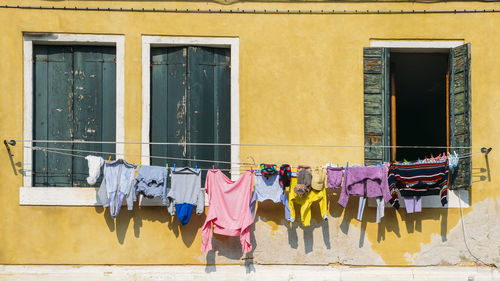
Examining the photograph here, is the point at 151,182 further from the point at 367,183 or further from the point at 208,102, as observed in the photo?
the point at 367,183

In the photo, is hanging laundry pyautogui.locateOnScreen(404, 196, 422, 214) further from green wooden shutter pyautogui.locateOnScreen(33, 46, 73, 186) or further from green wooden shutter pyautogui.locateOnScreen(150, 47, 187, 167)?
green wooden shutter pyautogui.locateOnScreen(33, 46, 73, 186)

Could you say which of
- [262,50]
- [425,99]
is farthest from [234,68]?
[425,99]

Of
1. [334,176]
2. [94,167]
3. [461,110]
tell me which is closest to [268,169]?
[334,176]

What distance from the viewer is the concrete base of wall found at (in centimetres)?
822

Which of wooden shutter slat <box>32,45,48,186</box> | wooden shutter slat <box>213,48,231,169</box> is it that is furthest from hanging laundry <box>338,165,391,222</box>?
wooden shutter slat <box>32,45,48,186</box>

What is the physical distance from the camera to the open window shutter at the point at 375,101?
334 inches

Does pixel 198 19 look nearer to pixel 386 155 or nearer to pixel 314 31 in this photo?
pixel 314 31

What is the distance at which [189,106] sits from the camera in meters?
8.52

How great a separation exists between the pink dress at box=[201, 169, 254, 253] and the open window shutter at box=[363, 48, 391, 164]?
1580 millimetres

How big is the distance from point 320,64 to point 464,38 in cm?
186

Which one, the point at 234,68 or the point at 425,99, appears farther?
the point at 425,99

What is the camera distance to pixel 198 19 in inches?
337

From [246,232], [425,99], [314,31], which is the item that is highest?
[314,31]

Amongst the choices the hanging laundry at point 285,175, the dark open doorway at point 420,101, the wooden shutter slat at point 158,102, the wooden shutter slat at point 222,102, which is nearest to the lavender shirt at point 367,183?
the hanging laundry at point 285,175
